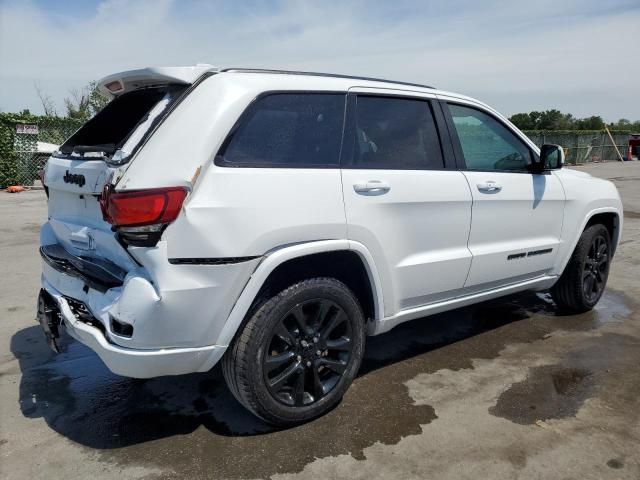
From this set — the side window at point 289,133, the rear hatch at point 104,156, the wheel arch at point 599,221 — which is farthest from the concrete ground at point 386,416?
the side window at point 289,133

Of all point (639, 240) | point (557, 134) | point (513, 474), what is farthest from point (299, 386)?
point (557, 134)

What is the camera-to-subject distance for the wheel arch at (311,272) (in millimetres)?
2689

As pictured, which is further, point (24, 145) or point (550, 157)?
point (24, 145)

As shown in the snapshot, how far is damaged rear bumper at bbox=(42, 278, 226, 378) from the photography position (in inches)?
101

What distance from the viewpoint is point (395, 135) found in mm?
3469

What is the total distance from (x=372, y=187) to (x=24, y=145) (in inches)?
570

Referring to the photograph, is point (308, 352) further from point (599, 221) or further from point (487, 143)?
point (599, 221)

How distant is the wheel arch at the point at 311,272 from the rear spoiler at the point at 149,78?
3.18 ft

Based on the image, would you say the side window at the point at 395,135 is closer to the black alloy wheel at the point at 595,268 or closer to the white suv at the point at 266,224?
the white suv at the point at 266,224

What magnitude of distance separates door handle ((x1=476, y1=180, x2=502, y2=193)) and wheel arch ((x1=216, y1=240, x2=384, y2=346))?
42.5 inches

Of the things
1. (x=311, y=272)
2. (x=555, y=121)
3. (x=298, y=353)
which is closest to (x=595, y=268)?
(x=311, y=272)

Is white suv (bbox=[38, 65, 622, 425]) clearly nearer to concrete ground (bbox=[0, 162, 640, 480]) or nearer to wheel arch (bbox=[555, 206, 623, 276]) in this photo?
concrete ground (bbox=[0, 162, 640, 480])

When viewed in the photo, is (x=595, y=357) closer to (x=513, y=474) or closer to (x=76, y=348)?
(x=513, y=474)

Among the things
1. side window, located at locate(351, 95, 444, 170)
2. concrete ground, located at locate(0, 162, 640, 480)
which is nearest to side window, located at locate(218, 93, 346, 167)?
side window, located at locate(351, 95, 444, 170)
